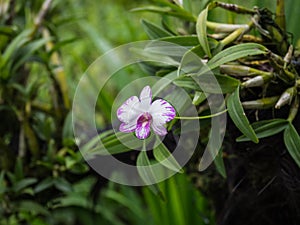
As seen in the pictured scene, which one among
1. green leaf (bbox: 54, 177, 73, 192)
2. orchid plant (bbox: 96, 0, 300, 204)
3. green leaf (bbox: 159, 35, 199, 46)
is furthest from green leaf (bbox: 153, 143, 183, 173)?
green leaf (bbox: 54, 177, 73, 192)

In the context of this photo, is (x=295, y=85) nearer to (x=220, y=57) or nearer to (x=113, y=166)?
(x=220, y=57)

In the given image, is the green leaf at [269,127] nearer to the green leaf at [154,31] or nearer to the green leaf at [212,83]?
the green leaf at [212,83]

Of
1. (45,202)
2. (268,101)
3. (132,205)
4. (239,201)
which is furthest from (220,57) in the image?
(132,205)

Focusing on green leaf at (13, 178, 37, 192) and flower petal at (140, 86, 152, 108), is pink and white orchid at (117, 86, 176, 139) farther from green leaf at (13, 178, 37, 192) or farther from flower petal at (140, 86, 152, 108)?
green leaf at (13, 178, 37, 192)

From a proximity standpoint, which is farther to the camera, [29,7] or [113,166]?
[29,7]

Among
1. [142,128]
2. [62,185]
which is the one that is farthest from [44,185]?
[142,128]

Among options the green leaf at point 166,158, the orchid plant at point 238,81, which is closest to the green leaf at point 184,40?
the orchid plant at point 238,81

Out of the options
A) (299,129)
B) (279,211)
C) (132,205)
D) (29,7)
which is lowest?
(132,205)
